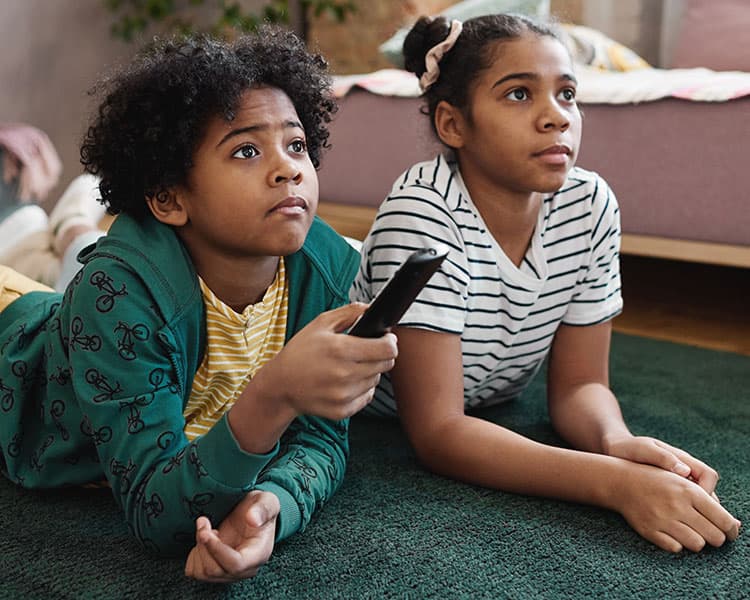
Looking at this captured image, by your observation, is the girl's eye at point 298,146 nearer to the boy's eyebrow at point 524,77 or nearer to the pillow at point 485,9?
the boy's eyebrow at point 524,77

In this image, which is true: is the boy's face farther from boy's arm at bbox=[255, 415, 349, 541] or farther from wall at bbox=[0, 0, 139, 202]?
wall at bbox=[0, 0, 139, 202]

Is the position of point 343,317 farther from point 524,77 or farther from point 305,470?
point 524,77

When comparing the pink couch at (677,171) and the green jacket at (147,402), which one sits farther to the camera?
the pink couch at (677,171)

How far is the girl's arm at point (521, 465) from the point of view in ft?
2.76

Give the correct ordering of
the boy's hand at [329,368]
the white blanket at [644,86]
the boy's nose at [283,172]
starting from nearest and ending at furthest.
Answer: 1. the boy's hand at [329,368]
2. the boy's nose at [283,172]
3. the white blanket at [644,86]

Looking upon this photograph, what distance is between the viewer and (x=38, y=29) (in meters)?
2.96

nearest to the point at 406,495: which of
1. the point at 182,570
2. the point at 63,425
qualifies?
the point at 182,570

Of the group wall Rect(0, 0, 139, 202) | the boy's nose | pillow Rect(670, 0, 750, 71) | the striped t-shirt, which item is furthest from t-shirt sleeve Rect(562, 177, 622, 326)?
wall Rect(0, 0, 139, 202)

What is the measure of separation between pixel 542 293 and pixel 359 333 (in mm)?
453

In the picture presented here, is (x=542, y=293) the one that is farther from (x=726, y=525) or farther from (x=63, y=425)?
(x=63, y=425)

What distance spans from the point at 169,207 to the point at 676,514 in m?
0.57

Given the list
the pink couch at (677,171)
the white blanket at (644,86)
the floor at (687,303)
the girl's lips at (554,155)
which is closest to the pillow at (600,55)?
the white blanket at (644,86)

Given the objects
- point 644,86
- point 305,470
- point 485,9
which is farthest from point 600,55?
point 305,470

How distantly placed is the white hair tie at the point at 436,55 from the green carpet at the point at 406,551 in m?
0.46
